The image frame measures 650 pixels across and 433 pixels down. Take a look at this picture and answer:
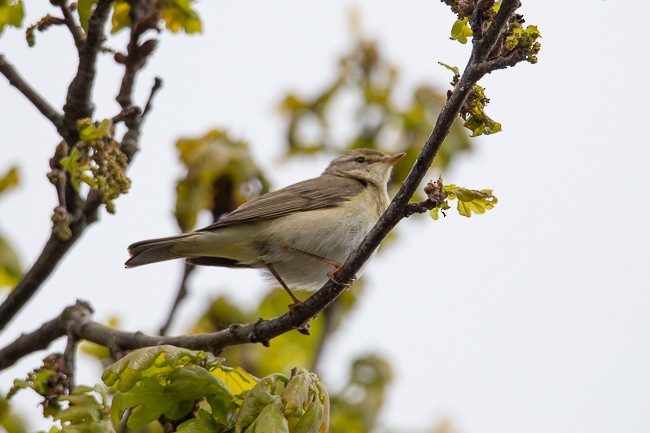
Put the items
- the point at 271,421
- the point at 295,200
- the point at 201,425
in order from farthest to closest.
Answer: the point at 295,200, the point at 201,425, the point at 271,421

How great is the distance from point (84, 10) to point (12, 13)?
0.33 metres

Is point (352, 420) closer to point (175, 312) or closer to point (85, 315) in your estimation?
point (175, 312)

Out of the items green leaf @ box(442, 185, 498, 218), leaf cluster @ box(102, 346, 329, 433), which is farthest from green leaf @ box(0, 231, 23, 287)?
green leaf @ box(442, 185, 498, 218)

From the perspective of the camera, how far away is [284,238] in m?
5.45

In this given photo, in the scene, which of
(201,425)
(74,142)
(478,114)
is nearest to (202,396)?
(201,425)

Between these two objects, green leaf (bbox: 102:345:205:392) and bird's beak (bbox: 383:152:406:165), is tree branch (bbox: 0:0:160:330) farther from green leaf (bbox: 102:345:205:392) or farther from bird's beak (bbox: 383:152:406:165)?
bird's beak (bbox: 383:152:406:165)

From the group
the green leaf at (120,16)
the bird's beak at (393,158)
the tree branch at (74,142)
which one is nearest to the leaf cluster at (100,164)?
the tree branch at (74,142)

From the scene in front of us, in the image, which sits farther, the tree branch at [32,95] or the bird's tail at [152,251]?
the bird's tail at [152,251]

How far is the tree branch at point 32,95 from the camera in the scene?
404 centimetres

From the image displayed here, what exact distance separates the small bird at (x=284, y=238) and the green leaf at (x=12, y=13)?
5.42 ft

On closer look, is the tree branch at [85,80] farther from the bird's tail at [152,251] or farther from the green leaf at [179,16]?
the bird's tail at [152,251]

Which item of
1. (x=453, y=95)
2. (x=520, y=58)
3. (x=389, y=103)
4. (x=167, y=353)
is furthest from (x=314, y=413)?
(x=389, y=103)

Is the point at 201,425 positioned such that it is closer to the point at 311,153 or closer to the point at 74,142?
the point at 74,142

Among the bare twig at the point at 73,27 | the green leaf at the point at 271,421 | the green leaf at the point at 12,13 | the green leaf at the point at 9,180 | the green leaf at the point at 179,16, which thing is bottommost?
the green leaf at the point at 271,421
